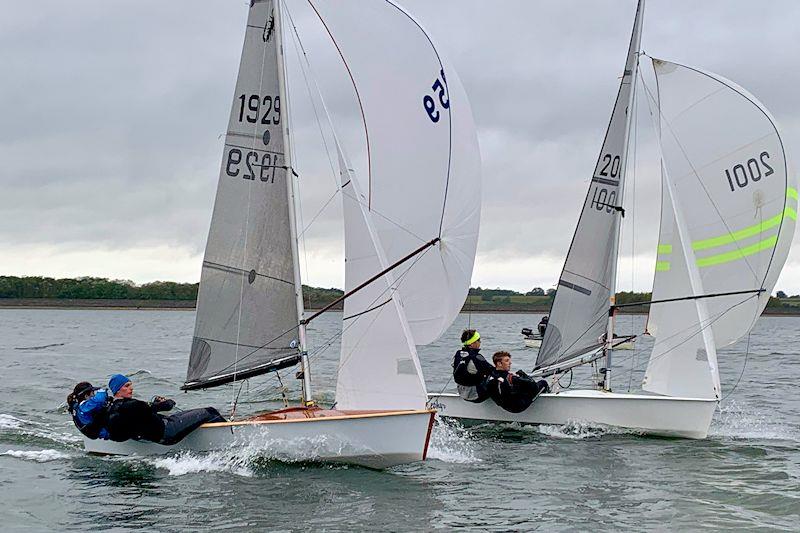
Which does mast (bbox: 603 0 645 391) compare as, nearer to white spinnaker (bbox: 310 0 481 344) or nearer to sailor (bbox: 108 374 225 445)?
white spinnaker (bbox: 310 0 481 344)

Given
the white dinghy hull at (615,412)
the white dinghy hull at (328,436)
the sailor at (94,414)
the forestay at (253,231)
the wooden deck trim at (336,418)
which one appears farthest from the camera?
the white dinghy hull at (615,412)

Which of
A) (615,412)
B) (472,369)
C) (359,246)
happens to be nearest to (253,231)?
(359,246)

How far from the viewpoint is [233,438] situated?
411 inches

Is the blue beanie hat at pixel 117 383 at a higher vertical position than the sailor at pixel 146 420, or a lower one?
higher

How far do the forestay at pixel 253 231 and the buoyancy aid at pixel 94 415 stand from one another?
1.19m

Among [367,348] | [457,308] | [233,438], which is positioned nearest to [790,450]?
[457,308]

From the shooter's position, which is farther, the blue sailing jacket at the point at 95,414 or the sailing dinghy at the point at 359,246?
the blue sailing jacket at the point at 95,414

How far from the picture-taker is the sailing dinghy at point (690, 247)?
13109mm

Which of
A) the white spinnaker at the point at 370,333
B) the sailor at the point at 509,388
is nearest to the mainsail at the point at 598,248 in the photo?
the sailor at the point at 509,388

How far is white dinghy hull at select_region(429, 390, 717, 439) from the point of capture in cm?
1288

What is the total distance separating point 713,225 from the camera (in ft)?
44.8

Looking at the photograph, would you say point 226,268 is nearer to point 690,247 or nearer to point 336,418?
A: point 336,418

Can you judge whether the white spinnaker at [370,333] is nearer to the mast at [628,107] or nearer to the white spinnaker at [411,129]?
the white spinnaker at [411,129]

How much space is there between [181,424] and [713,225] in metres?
7.56
